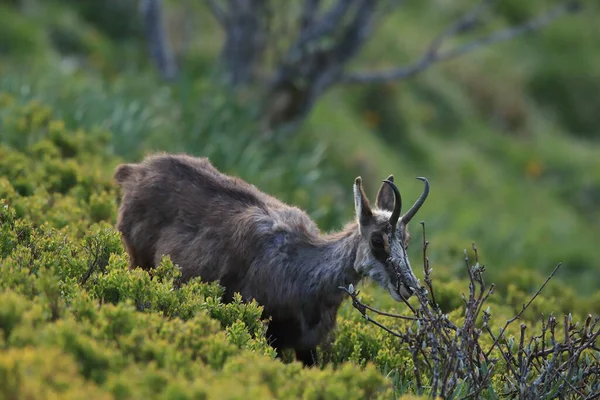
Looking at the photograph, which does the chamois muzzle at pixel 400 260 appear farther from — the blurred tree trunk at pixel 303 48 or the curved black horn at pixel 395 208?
the blurred tree trunk at pixel 303 48

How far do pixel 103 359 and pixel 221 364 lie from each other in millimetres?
638

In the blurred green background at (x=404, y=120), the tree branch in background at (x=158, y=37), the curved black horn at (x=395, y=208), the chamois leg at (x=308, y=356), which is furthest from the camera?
the tree branch in background at (x=158, y=37)

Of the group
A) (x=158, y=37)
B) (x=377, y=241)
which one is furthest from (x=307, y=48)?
(x=377, y=241)

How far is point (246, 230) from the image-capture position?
19.7 feet

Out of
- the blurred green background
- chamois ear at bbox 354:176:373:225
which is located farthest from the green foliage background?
chamois ear at bbox 354:176:373:225

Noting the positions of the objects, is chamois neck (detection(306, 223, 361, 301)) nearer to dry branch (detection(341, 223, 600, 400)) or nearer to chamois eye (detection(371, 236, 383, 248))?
chamois eye (detection(371, 236, 383, 248))

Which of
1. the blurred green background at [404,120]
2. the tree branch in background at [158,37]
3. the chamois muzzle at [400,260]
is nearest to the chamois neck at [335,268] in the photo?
the chamois muzzle at [400,260]

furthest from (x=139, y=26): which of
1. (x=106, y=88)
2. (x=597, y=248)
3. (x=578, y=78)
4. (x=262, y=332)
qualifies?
(x=262, y=332)

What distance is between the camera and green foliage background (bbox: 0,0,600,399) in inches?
170

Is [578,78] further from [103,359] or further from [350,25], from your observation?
[103,359]

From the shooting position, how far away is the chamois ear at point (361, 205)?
5.84m

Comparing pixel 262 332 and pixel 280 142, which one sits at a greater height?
pixel 280 142

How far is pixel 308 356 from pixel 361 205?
1.08m

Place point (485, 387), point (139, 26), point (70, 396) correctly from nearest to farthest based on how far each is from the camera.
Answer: point (70, 396) < point (485, 387) < point (139, 26)
